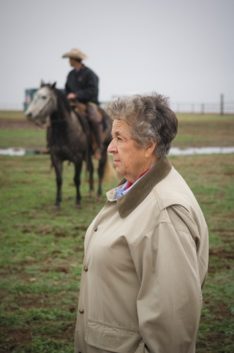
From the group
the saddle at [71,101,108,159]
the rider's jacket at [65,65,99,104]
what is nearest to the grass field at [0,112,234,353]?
the saddle at [71,101,108,159]

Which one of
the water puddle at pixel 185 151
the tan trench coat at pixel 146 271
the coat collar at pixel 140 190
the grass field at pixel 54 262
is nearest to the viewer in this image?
the tan trench coat at pixel 146 271

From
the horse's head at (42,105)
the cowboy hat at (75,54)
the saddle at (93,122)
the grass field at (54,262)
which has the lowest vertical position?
the grass field at (54,262)

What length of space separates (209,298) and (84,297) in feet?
9.90

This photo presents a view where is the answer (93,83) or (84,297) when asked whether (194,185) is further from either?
(84,297)

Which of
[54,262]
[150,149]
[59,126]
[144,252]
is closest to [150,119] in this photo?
[150,149]

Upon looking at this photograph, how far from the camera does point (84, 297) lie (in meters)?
2.50

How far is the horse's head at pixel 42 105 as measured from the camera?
32.2 ft

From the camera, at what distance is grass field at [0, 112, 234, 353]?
4449 mm

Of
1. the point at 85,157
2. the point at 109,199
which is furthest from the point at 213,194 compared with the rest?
the point at 109,199

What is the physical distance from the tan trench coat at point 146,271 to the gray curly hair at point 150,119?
12 centimetres

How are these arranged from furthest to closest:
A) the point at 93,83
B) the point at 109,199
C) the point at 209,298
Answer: the point at 93,83 → the point at 209,298 → the point at 109,199

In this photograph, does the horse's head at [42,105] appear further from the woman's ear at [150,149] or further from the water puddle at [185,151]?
the water puddle at [185,151]

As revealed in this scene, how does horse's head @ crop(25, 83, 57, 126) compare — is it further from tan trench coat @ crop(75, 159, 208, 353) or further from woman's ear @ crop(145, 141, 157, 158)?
woman's ear @ crop(145, 141, 157, 158)

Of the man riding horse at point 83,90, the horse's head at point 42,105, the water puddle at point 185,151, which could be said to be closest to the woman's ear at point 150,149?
the horse's head at point 42,105
